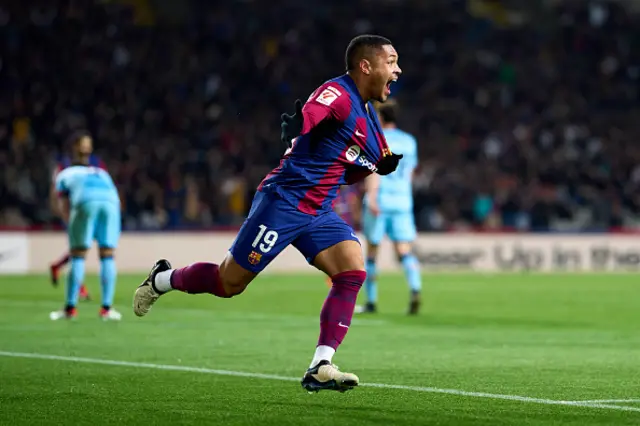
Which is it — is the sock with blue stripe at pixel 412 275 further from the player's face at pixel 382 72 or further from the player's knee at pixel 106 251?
the player's face at pixel 382 72

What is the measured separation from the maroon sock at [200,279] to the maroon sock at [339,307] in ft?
2.22

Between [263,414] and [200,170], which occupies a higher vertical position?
[200,170]

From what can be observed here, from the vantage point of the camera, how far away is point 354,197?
76.4 ft

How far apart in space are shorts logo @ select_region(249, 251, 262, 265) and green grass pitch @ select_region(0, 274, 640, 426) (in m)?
0.80

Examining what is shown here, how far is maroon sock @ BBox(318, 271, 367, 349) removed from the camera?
730 cm

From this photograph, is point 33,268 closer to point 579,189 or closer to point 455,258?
point 455,258

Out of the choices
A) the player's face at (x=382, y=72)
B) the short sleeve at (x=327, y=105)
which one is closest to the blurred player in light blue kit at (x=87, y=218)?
the player's face at (x=382, y=72)

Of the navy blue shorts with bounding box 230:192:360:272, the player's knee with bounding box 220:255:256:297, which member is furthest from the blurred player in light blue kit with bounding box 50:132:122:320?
the navy blue shorts with bounding box 230:192:360:272

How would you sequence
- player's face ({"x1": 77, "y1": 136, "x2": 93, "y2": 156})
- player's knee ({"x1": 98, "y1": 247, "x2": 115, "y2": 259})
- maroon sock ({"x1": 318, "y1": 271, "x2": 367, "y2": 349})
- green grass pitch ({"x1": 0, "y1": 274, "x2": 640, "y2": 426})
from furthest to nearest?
player's knee ({"x1": 98, "y1": 247, "x2": 115, "y2": 259}), player's face ({"x1": 77, "y1": 136, "x2": 93, "y2": 156}), maroon sock ({"x1": 318, "y1": 271, "x2": 367, "y2": 349}), green grass pitch ({"x1": 0, "y1": 274, "x2": 640, "y2": 426})

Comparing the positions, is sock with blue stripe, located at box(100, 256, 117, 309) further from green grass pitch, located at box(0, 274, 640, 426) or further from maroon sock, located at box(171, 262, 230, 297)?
maroon sock, located at box(171, 262, 230, 297)

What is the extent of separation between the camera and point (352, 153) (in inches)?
292

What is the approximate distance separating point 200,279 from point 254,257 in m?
0.53

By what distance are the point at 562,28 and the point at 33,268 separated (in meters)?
15.7

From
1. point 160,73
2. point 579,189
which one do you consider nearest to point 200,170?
point 160,73
